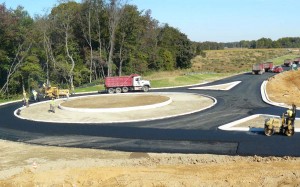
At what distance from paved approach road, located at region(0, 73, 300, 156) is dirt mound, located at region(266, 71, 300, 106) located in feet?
17.3

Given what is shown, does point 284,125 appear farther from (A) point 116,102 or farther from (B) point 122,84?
(B) point 122,84

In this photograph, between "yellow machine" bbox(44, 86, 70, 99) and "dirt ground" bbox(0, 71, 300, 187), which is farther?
"yellow machine" bbox(44, 86, 70, 99)

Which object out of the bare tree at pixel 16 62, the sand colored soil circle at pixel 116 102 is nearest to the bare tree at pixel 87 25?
the bare tree at pixel 16 62

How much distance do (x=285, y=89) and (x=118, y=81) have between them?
23090 mm

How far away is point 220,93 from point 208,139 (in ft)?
72.8

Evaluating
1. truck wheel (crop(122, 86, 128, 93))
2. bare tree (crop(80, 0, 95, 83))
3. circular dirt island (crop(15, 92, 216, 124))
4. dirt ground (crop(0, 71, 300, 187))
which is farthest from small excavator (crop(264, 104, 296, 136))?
bare tree (crop(80, 0, 95, 83))

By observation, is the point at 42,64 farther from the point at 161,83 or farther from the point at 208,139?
the point at 208,139

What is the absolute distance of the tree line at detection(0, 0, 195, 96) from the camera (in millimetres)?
56531

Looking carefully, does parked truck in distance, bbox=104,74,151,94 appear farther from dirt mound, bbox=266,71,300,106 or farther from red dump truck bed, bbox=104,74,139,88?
dirt mound, bbox=266,71,300,106

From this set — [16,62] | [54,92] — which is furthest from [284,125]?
[16,62]

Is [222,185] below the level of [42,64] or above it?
below

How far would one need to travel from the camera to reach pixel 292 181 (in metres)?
15.5

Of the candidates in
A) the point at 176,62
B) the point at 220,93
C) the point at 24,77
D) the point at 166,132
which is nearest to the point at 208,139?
the point at 166,132

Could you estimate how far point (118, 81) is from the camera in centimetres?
4684
